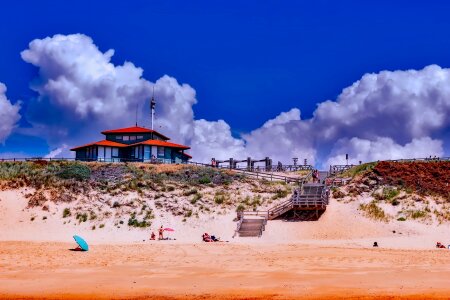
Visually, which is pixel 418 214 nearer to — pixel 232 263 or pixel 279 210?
pixel 279 210

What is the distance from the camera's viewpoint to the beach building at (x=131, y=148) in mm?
60969

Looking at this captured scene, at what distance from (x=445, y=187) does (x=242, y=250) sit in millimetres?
21881

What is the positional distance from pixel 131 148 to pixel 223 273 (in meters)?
45.0

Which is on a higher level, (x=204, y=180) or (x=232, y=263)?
(x=204, y=180)

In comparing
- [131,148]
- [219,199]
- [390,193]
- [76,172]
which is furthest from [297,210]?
[131,148]

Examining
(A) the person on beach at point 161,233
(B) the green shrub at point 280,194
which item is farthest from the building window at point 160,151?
(A) the person on beach at point 161,233

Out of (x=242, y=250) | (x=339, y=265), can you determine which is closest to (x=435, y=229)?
(x=242, y=250)

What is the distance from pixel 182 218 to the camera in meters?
40.3

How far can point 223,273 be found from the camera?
19.0 metres

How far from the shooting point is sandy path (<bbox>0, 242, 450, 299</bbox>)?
1552 cm

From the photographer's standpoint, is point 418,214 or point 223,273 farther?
point 418,214

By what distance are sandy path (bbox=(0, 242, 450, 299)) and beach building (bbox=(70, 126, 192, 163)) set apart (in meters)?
33.2

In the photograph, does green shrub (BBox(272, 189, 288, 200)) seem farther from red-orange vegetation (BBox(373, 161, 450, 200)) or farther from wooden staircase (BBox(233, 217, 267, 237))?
red-orange vegetation (BBox(373, 161, 450, 200))

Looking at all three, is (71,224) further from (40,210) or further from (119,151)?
(119,151)
